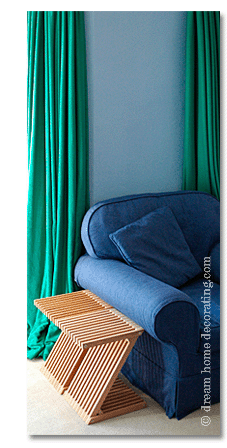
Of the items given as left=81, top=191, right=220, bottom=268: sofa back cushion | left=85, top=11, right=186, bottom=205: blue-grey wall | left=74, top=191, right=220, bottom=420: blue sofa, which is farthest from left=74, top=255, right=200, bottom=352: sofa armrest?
left=85, top=11, right=186, bottom=205: blue-grey wall

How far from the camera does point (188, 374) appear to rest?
1.96 meters

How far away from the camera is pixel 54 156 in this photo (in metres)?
2.53

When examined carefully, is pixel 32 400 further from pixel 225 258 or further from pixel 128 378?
pixel 225 258

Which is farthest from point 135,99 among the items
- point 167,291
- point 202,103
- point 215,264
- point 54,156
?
point 167,291

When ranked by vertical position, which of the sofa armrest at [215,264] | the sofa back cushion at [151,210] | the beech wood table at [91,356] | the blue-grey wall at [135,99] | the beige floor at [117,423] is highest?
the blue-grey wall at [135,99]

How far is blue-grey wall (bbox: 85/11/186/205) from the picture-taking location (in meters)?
2.55

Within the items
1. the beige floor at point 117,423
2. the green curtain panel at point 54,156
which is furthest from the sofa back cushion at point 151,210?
the beige floor at point 117,423

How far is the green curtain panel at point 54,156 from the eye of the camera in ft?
8.01

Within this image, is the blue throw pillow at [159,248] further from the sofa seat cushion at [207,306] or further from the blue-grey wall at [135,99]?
the blue-grey wall at [135,99]

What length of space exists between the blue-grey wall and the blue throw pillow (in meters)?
0.36

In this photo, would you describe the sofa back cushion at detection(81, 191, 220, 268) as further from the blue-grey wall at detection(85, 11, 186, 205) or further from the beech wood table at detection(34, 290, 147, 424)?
the beech wood table at detection(34, 290, 147, 424)

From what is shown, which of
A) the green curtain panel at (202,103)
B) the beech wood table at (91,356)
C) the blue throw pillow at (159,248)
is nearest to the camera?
the beech wood table at (91,356)

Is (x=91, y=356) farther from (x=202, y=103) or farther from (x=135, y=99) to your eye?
(x=202, y=103)
